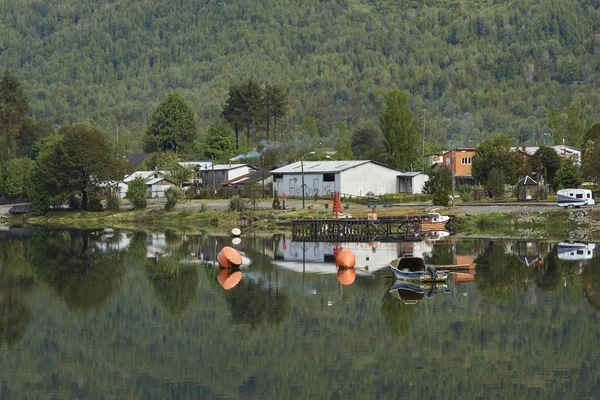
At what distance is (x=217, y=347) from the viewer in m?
40.3

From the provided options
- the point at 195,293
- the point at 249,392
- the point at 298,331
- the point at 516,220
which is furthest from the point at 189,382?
the point at 516,220

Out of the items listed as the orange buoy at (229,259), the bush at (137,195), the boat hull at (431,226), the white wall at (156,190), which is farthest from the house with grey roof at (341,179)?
the orange buoy at (229,259)

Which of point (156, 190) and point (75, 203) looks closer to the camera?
point (75, 203)

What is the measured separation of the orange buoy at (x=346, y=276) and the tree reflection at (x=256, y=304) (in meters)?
4.33

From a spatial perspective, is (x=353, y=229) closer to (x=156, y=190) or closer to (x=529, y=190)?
(x=529, y=190)

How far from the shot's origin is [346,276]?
194 ft

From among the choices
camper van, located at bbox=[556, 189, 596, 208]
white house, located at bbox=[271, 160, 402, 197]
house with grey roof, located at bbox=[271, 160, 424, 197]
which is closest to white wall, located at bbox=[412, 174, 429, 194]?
house with grey roof, located at bbox=[271, 160, 424, 197]

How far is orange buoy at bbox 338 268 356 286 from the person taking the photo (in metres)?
56.7

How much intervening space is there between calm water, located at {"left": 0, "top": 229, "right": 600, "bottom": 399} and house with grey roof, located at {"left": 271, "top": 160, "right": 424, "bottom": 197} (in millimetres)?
46555

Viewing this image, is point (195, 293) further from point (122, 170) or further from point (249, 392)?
point (122, 170)

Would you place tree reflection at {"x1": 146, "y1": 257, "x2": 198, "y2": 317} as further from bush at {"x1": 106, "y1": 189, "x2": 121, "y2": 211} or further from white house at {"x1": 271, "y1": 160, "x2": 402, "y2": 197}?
bush at {"x1": 106, "y1": 189, "x2": 121, "y2": 211}

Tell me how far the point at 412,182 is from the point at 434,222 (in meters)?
34.3

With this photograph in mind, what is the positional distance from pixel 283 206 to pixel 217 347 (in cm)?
6561

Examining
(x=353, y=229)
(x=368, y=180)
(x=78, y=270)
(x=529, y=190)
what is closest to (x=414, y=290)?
(x=78, y=270)
